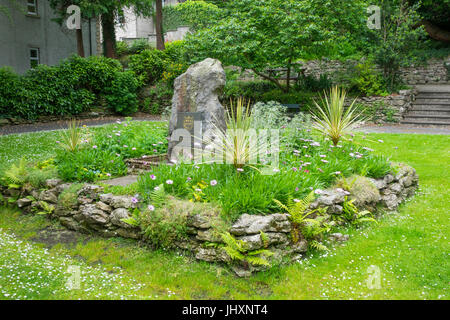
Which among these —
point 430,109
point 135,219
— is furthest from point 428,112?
point 135,219

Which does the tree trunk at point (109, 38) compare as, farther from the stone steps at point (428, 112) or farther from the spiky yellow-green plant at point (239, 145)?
the spiky yellow-green plant at point (239, 145)

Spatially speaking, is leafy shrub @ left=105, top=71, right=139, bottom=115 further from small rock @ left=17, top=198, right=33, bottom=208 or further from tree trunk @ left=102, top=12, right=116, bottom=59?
small rock @ left=17, top=198, right=33, bottom=208

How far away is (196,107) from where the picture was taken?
298 inches

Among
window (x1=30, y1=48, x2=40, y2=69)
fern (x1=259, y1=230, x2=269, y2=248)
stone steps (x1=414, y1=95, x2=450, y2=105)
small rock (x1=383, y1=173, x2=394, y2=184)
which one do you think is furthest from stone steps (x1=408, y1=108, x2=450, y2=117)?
window (x1=30, y1=48, x2=40, y2=69)

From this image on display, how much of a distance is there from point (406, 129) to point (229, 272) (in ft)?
36.7

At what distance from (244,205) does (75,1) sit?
15.7 metres

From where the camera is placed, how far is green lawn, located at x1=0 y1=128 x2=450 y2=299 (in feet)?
11.8

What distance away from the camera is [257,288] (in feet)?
12.3

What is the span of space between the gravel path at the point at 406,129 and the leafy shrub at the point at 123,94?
9545 mm

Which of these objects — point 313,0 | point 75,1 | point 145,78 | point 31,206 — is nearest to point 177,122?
point 31,206

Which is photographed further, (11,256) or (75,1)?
(75,1)

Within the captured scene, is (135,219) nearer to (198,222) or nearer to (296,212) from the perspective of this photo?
(198,222)
